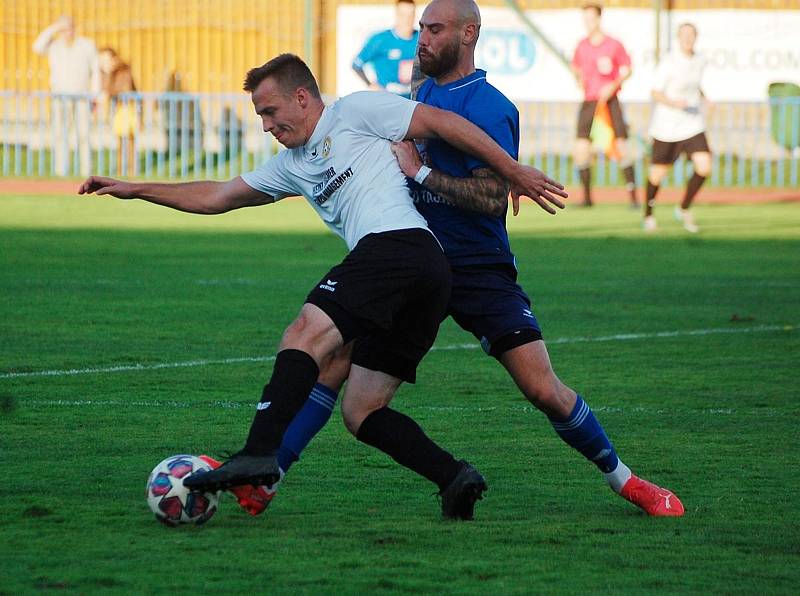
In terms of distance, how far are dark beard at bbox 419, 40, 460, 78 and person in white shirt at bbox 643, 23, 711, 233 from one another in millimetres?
13081

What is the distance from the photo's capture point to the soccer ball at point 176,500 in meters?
5.29

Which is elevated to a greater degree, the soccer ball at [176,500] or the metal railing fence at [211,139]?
the metal railing fence at [211,139]

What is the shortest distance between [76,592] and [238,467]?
31.8 inches

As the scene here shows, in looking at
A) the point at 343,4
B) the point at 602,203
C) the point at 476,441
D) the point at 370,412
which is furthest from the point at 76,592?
the point at 343,4

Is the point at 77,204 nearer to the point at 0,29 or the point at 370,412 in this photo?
the point at 0,29

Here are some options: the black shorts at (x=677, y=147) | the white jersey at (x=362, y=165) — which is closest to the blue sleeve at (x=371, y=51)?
the black shorts at (x=677, y=147)

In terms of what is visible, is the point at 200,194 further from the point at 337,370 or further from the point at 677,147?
the point at 677,147

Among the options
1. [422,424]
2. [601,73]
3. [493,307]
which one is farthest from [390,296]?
[601,73]

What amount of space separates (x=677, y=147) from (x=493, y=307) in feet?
44.8

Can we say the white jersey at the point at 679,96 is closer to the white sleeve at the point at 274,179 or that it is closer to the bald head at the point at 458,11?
the bald head at the point at 458,11

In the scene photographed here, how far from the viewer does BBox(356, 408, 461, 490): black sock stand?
5613mm

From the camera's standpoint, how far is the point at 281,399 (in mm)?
5230

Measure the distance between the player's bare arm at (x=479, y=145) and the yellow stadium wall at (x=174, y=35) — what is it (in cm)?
2616

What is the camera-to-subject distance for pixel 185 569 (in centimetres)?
475
